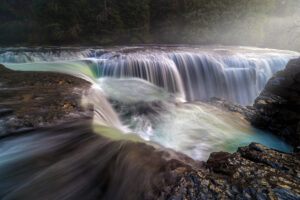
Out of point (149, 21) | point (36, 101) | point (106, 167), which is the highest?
point (149, 21)

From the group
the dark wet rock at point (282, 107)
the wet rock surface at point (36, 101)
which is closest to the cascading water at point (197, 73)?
the dark wet rock at point (282, 107)

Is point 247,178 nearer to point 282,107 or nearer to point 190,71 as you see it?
point 282,107

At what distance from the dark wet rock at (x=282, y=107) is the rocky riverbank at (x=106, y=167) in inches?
75.3

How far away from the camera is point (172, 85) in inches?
285

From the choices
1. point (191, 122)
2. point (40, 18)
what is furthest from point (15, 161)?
point (40, 18)

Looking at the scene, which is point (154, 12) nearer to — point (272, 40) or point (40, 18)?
point (40, 18)

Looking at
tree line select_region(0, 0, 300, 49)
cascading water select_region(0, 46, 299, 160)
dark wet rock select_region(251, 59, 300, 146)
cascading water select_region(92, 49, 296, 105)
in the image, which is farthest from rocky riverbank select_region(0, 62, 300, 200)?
tree line select_region(0, 0, 300, 49)

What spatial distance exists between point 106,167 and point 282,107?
398 centimetres

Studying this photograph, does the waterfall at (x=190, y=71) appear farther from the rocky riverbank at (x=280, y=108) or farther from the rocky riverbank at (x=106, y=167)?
the rocky riverbank at (x=106, y=167)

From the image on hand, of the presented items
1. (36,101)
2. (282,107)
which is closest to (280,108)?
(282,107)

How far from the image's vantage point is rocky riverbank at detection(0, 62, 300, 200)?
1.38 meters

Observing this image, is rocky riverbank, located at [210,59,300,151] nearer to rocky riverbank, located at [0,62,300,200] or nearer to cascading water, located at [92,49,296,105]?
rocky riverbank, located at [0,62,300,200]

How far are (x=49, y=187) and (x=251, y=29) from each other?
20431mm

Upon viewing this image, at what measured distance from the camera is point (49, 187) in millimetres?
1634
